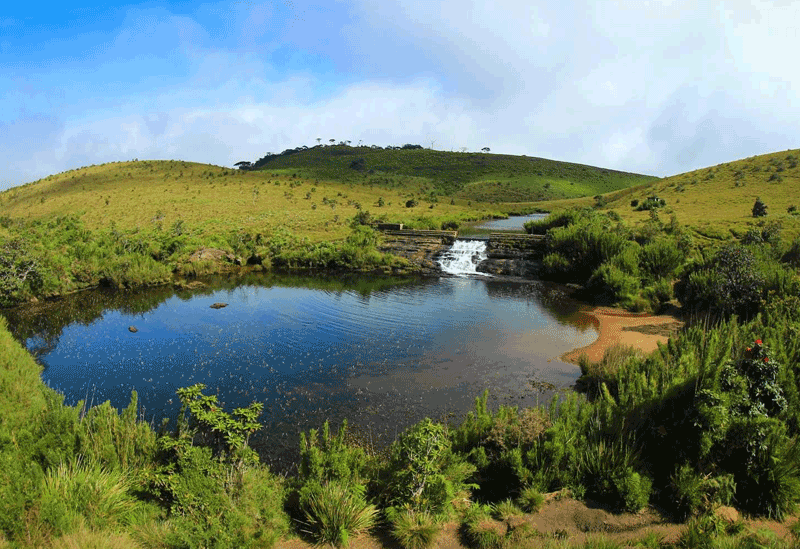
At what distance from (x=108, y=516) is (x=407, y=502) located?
4.69 metres

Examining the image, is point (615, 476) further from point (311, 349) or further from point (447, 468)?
point (311, 349)

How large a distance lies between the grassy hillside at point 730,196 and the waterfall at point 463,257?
53.1 feet

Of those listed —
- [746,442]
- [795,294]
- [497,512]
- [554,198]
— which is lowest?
[497,512]

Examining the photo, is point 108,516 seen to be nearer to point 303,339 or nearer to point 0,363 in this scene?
point 0,363

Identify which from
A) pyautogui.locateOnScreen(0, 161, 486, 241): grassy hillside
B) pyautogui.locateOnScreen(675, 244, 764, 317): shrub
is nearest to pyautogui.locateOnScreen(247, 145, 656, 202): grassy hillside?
pyautogui.locateOnScreen(0, 161, 486, 241): grassy hillside

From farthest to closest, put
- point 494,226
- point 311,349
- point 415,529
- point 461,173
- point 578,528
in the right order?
point 461,173
point 494,226
point 311,349
point 578,528
point 415,529

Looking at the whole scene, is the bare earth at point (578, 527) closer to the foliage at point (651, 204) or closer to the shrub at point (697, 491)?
the shrub at point (697, 491)

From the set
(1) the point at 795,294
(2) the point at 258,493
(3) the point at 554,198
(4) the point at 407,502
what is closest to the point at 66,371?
(2) the point at 258,493

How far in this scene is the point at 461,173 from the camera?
11494 cm

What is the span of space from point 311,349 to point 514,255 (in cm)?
2312

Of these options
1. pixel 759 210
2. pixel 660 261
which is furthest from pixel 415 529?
pixel 759 210

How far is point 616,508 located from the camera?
8500mm

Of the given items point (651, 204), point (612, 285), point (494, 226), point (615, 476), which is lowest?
point (615, 476)

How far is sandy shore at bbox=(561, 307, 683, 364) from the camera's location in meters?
18.6
